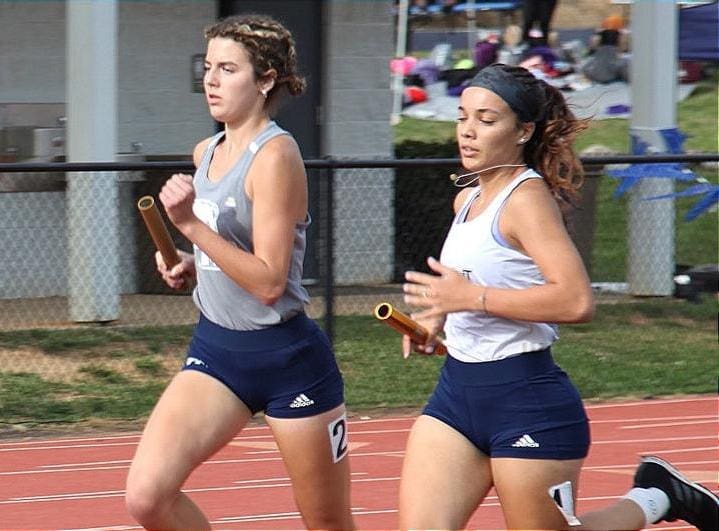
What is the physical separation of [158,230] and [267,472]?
126 inches

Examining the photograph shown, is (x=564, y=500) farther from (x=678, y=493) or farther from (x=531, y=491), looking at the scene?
(x=678, y=493)

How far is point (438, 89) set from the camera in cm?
2330

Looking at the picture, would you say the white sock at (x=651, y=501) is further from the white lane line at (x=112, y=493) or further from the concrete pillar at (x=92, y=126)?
the concrete pillar at (x=92, y=126)

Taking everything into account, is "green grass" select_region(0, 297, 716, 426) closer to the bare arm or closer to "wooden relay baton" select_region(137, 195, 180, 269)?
"wooden relay baton" select_region(137, 195, 180, 269)

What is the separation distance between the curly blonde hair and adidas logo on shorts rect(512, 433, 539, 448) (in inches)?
53.2

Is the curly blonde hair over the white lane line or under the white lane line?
over

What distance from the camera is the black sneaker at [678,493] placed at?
16.6ft

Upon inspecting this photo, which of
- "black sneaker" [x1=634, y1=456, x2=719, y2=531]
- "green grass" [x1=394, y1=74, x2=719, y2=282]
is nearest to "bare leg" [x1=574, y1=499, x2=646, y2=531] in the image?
"black sneaker" [x1=634, y1=456, x2=719, y2=531]

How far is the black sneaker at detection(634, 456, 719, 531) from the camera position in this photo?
5.07m

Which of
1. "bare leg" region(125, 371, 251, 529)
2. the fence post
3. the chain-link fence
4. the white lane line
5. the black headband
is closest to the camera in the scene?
the black headband

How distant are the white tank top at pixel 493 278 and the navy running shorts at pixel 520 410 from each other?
0.12 ft

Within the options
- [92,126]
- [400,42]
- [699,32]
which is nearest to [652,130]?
[699,32]

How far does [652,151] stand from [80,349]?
5200 mm

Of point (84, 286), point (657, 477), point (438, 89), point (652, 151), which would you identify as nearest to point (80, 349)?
point (84, 286)
